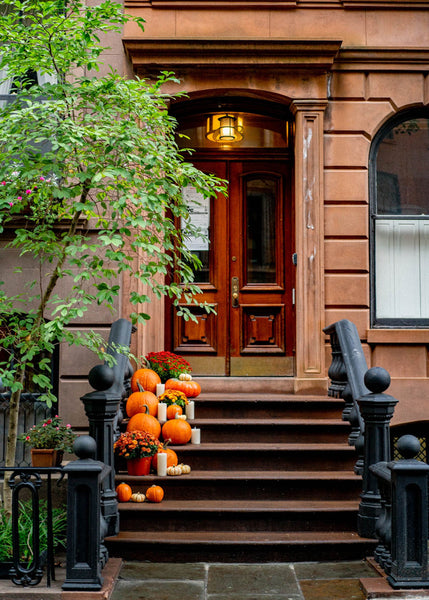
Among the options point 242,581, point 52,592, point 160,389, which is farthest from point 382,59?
point 52,592

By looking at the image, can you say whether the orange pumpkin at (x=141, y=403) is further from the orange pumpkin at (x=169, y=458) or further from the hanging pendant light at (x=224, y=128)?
the hanging pendant light at (x=224, y=128)

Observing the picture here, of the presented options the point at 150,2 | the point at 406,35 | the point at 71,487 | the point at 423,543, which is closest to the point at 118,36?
the point at 150,2

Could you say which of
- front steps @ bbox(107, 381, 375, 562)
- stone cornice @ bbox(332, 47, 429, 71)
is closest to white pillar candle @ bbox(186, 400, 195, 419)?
front steps @ bbox(107, 381, 375, 562)

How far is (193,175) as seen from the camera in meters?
5.90

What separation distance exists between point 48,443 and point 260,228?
400 cm

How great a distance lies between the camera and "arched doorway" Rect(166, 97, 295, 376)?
8867mm

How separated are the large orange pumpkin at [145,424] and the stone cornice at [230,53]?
162 inches

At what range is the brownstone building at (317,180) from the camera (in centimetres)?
805

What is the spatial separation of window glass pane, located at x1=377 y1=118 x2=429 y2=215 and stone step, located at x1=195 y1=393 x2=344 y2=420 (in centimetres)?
266

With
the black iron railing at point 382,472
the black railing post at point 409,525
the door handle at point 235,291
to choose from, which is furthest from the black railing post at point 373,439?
the door handle at point 235,291

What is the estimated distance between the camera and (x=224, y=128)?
9.02 m

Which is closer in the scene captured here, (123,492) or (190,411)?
(123,492)

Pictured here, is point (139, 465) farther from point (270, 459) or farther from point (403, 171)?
point (403, 171)

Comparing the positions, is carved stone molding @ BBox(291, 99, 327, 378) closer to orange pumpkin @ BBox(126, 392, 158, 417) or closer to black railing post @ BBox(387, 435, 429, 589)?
orange pumpkin @ BBox(126, 392, 158, 417)
